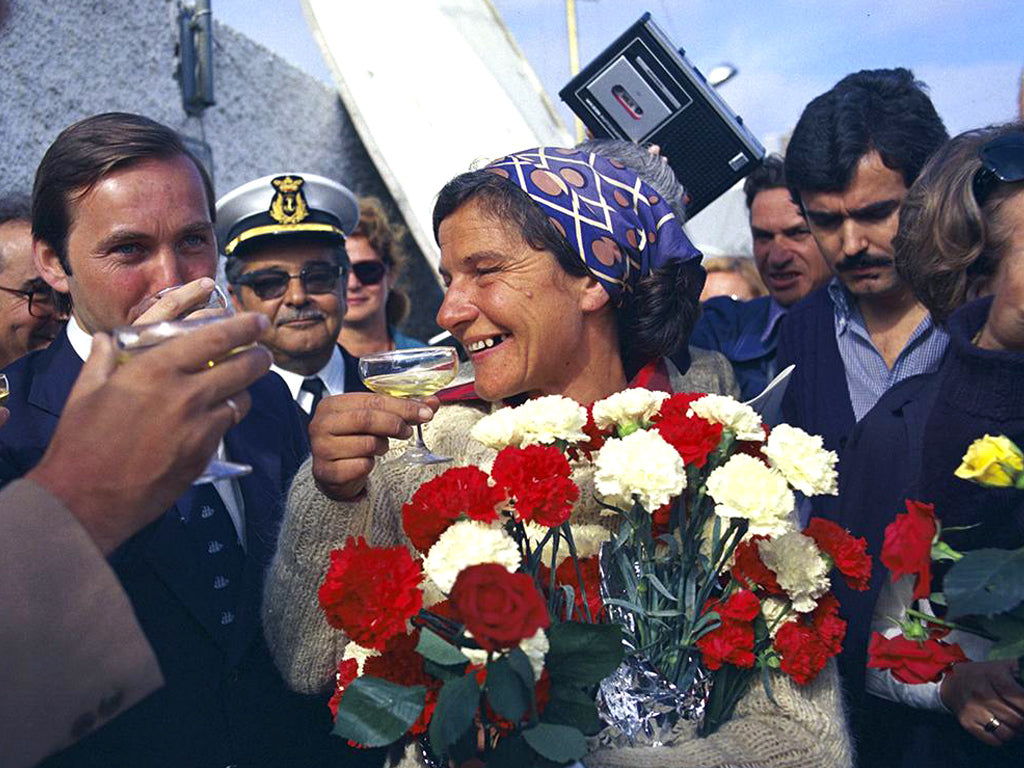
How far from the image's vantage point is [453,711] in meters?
1.32

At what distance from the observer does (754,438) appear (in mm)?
1655

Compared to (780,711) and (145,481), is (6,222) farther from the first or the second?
(780,711)

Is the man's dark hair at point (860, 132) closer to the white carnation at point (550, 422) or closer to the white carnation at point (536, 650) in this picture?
the white carnation at point (550, 422)

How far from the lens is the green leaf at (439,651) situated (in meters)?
1.39

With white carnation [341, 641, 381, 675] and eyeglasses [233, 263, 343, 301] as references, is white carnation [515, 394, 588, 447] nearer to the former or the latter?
white carnation [341, 641, 381, 675]

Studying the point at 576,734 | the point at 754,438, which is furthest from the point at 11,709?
the point at 754,438

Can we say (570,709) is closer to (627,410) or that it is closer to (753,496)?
(753,496)

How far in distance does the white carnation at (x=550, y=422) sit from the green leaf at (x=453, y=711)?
441mm

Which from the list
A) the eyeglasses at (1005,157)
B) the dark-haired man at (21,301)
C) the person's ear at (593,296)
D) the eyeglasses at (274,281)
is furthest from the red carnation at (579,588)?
the eyeglasses at (274,281)

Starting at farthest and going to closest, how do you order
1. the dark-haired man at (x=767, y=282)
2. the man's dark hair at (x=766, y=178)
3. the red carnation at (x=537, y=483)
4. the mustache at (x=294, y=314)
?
the man's dark hair at (x=766, y=178) < the mustache at (x=294, y=314) < the dark-haired man at (x=767, y=282) < the red carnation at (x=537, y=483)

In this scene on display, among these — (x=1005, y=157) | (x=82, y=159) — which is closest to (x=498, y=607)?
(x=1005, y=157)

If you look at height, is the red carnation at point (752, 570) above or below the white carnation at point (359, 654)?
below

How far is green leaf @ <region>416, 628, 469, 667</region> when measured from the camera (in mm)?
1391

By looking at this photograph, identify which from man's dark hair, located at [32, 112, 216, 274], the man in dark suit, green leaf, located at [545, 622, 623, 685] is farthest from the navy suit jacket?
green leaf, located at [545, 622, 623, 685]
